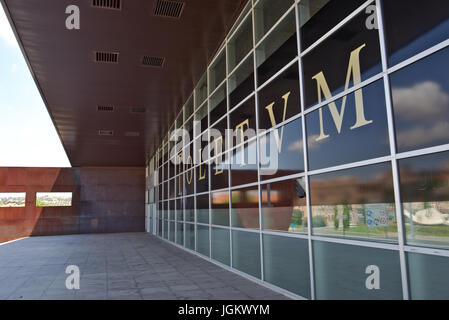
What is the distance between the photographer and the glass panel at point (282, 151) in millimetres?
5383

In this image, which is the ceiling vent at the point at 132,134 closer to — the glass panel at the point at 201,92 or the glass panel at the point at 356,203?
the glass panel at the point at 201,92

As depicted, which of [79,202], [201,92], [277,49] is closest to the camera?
[277,49]

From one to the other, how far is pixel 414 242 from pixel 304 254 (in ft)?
6.63

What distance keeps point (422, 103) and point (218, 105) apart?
668 centimetres

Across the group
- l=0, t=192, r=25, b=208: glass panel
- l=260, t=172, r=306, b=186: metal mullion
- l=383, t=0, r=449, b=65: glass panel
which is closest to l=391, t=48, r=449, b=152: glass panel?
l=383, t=0, r=449, b=65: glass panel

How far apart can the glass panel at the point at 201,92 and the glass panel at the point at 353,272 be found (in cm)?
703

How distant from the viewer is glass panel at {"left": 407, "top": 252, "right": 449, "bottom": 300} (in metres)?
2.91

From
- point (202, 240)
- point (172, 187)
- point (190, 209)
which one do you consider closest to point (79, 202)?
point (172, 187)

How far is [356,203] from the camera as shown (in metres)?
4.04

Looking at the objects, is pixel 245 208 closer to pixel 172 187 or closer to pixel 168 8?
pixel 168 8

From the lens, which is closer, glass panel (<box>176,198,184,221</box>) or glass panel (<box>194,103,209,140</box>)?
glass panel (<box>194,103,209,140</box>)

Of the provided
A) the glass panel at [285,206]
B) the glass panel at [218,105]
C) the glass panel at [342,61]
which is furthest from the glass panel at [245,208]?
the glass panel at [342,61]

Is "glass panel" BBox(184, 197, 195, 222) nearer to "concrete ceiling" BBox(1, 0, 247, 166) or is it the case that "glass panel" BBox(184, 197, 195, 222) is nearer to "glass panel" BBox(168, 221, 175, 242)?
"glass panel" BBox(168, 221, 175, 242)

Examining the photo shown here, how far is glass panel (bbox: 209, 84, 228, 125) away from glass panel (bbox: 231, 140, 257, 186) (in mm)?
1424
